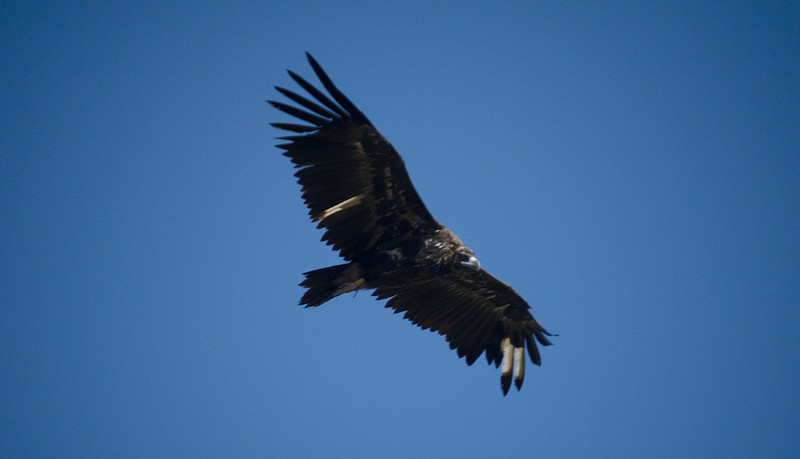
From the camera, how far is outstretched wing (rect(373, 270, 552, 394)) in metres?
8.58

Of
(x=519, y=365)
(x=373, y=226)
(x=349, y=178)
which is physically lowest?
(x=519, y=365)

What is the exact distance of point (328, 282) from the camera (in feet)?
22.0

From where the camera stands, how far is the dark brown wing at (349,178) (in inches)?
247

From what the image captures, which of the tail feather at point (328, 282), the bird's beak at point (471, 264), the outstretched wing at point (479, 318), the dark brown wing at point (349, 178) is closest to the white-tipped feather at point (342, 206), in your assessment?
the dark brown wing at point (349, 178)

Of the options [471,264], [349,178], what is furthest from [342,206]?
[471,264]

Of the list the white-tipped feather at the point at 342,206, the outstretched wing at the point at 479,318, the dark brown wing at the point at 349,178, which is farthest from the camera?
the outstretched wing at the point at 479,318

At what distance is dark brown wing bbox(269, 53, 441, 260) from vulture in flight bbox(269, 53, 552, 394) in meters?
0.01

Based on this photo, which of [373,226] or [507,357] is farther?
[507,357]

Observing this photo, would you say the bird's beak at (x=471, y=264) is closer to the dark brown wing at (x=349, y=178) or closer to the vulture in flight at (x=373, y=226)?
the vulture in flight at (x=373, y=226)

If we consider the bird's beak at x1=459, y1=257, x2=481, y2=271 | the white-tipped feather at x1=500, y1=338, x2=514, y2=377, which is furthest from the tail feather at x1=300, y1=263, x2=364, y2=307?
the white-tipped feather at x1=500, y1=338, x2=514, y2=377

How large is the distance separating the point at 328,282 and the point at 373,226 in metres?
0.98

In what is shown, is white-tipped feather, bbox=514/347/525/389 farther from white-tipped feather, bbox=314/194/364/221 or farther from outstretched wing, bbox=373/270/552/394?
white-tipped feather, bbox=314/194/364/221

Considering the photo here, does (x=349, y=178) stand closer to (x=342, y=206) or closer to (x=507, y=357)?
(x=342, y=206)

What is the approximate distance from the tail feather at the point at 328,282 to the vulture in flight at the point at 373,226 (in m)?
0.01
